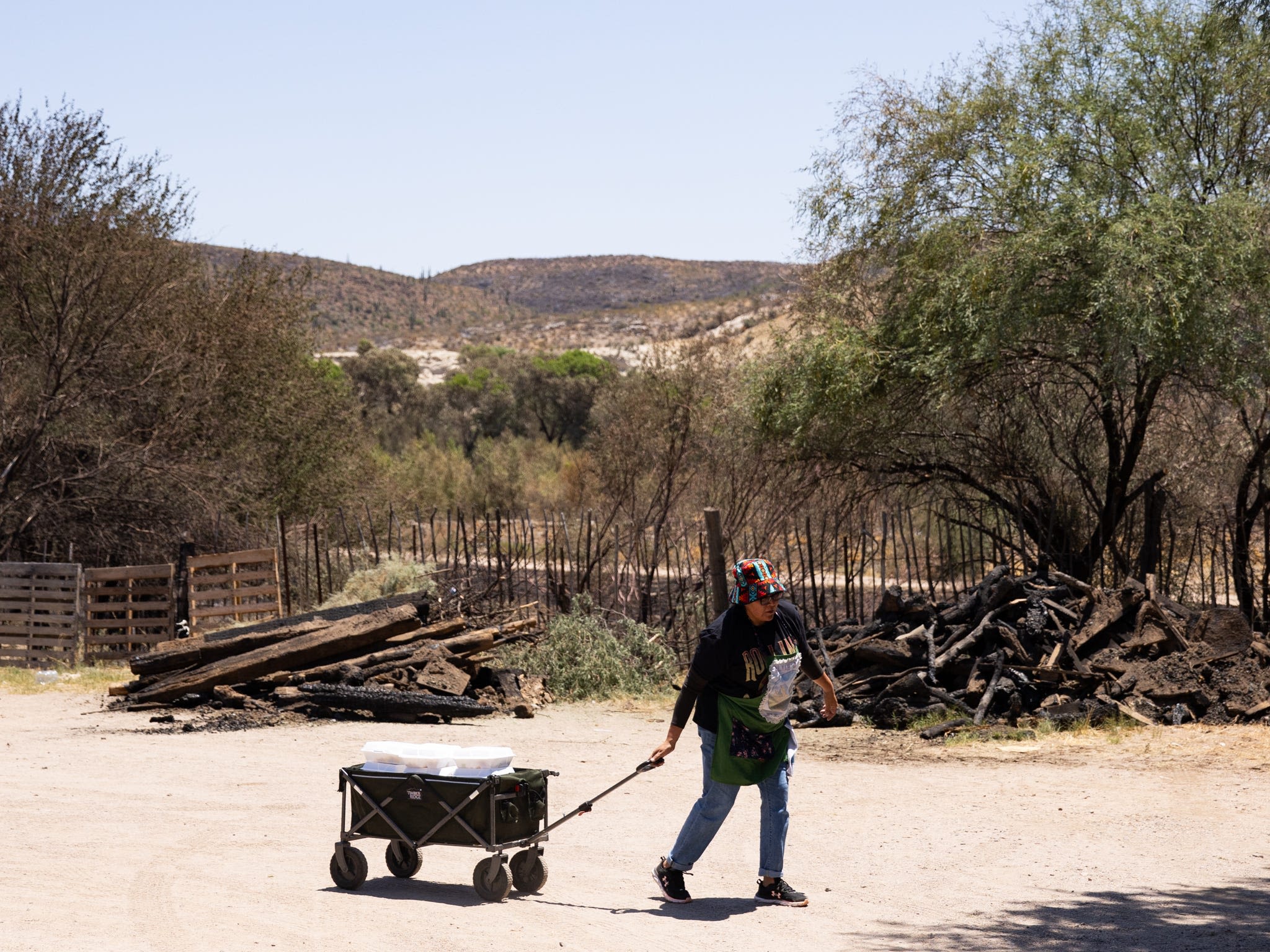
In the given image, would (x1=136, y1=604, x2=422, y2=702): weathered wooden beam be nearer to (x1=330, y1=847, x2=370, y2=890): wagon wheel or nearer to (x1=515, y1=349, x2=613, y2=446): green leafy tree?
(x1=330, y1=847, x2=370, y2=890): wagon wheel

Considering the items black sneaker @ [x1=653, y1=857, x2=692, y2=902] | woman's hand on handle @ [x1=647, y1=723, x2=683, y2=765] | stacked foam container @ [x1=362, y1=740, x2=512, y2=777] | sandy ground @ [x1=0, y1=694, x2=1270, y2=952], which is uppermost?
woman's hand on handle @ [x1=647, y1=723, x2=683, y2=765]

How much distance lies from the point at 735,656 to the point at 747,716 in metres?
0.30

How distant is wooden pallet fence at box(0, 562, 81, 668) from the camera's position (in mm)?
18641

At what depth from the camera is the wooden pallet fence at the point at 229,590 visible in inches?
743

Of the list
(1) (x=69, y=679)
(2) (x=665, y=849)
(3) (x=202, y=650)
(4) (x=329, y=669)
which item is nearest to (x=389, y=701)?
(4) (x=329, y=669)

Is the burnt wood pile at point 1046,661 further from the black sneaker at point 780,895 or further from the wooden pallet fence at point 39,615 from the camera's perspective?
the wooden pallet fence at point 39,615

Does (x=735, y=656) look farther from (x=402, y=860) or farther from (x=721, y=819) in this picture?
(x=402, y=860)

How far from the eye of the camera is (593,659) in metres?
15.5

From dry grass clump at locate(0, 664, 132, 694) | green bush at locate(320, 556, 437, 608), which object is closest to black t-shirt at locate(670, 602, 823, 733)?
green bush at locate(320, 556, 437, 608)

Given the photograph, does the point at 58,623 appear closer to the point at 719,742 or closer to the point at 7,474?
the point at 7,474

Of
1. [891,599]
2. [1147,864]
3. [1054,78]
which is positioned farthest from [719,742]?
[1054,78]

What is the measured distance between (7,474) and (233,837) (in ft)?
48.4

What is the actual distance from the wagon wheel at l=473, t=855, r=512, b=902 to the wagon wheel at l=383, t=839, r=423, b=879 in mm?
526

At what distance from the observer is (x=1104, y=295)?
14656mm
